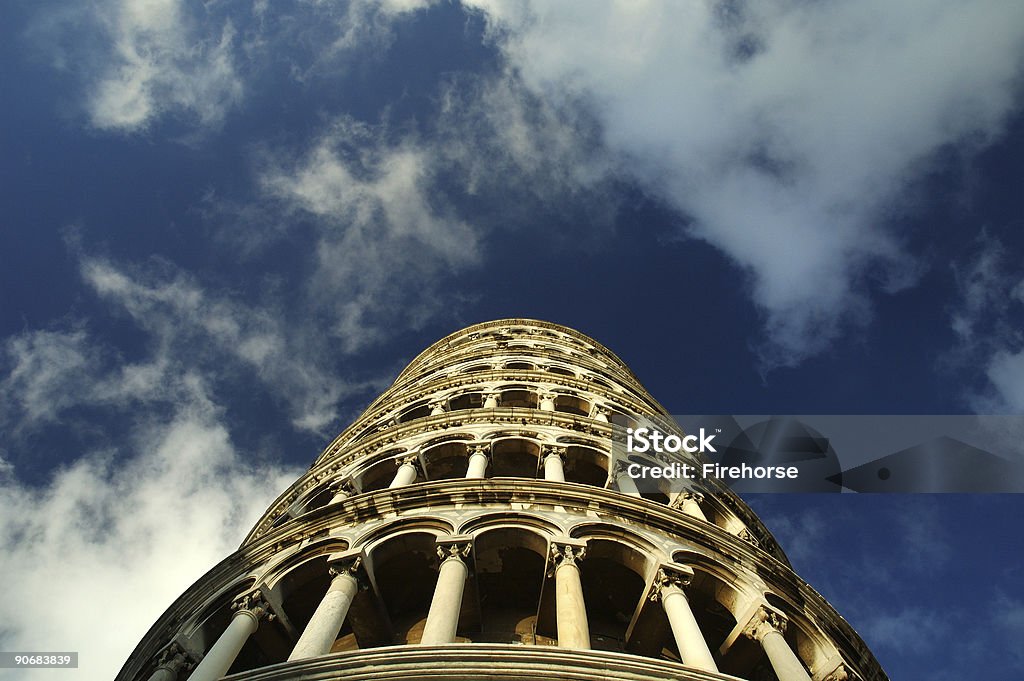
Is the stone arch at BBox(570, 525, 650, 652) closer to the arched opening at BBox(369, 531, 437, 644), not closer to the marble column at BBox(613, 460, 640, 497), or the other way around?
the arched opening at BBox(369, 531, 437, 644)

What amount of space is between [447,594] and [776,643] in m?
5.57

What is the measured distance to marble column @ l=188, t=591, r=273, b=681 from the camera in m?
12.9

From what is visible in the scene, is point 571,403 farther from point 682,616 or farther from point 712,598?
point 682,616

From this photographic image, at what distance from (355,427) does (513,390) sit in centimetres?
569

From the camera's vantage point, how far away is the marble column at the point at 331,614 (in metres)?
12.8

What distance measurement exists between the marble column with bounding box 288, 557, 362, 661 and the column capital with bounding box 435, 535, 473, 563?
1501 millimetres

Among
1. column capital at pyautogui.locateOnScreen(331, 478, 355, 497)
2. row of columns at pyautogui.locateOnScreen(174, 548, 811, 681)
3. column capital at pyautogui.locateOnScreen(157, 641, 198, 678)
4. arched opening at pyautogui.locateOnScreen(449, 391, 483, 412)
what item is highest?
arched opening at pyautogui.locateOnScreen(449, 391, 483, 412)

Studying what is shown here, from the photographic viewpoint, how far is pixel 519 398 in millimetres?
29672

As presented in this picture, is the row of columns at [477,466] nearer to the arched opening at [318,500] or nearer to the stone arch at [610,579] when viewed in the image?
the arched opening at [318,500]

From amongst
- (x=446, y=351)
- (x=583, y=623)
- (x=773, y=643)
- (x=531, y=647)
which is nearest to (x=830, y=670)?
(x=773, y=643)

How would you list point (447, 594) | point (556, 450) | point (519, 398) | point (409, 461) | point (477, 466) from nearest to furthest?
1. point (447, 594)
2. point (477, 466)
3. point (409, 461)
4. point (556, 450)
5. point (519, 398)

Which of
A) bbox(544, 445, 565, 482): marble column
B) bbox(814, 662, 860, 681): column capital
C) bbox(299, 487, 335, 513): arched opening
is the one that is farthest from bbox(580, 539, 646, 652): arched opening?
bbox(299, 487, 335, 513): arched opening

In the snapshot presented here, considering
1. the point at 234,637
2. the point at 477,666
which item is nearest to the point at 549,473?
the point at 234,637

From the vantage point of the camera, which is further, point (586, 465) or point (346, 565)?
point (586, 465)
